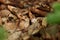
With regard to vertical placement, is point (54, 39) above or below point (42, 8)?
below

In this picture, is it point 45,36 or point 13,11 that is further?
point 13,11

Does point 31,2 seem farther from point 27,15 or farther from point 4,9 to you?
point 4,9

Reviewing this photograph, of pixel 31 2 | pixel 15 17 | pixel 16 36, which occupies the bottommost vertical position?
pixel 16 36

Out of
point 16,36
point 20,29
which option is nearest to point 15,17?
point 20,29

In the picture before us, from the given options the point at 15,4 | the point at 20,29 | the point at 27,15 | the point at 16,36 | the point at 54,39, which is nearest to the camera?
the point at 54,39

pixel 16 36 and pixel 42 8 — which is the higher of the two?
pixel 42 8

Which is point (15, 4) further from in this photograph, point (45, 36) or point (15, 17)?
point (45, 36)

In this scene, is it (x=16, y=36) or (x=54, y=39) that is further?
(x=16, y=36)

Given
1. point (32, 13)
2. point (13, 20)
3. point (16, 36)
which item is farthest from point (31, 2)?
point (16, 36)

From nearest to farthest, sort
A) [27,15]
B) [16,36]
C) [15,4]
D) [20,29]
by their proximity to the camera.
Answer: [16,36]
[20,29]
[27,15]
[15,4]
